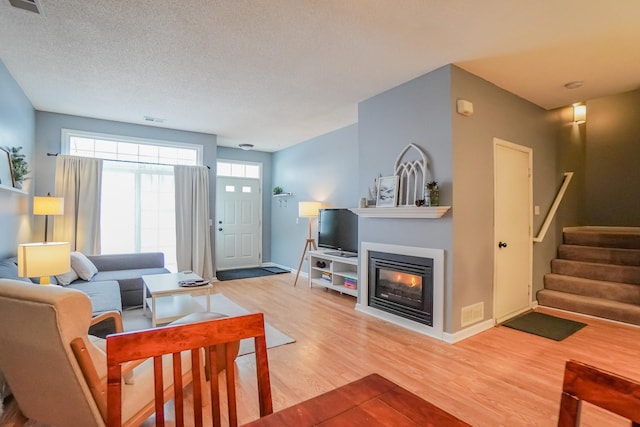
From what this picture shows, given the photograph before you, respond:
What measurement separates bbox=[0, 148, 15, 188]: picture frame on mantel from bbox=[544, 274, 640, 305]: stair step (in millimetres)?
6397

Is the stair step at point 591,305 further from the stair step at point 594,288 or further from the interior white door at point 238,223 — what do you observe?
the interior white door at point 238,223

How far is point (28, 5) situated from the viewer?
221 cm

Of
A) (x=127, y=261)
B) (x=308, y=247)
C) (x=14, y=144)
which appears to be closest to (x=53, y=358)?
(x=14, y=144)

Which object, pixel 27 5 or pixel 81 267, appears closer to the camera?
pixel 27 5

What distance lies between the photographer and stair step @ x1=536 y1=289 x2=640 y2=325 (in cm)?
345

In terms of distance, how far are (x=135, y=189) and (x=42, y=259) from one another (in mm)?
3130

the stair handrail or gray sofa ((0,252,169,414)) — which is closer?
gray sofa ((0,252,169,414))

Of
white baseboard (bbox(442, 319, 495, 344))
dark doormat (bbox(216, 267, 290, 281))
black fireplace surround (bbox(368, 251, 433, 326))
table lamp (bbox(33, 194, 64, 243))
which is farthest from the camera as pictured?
dark doormat (bbox(216, 267, 290, 281))

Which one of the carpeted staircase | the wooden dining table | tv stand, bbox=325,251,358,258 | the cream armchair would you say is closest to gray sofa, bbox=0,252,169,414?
the cream armchair

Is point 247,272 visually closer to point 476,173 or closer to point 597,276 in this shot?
point 476,173

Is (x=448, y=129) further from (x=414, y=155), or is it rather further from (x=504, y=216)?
(x=504, y=216)

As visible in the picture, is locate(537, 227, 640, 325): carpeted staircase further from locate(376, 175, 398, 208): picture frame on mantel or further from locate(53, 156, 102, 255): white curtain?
locate(53, 156, 102, 255): white curtain

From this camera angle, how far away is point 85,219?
468cm

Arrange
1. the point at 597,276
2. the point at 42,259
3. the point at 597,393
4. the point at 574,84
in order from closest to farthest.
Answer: the point at 597,393 → the point at 42,259 → the point at 574,84 → the point at 597,276
